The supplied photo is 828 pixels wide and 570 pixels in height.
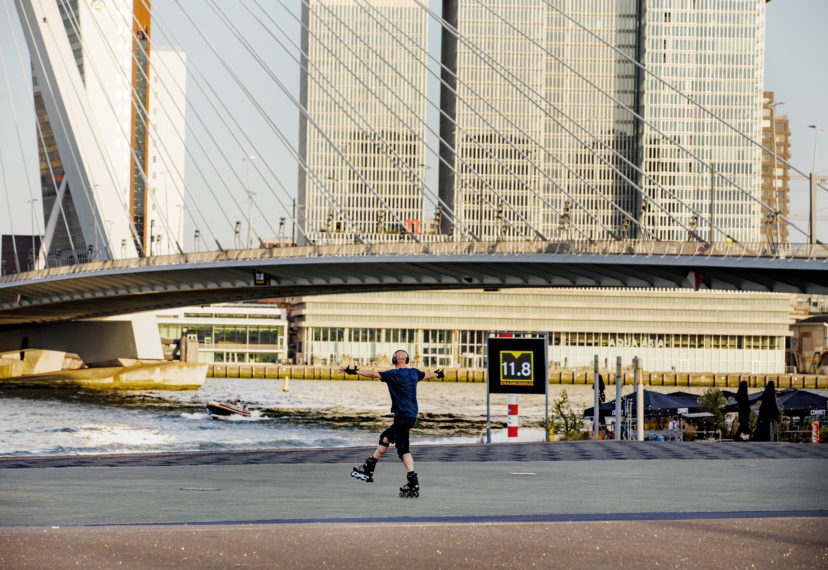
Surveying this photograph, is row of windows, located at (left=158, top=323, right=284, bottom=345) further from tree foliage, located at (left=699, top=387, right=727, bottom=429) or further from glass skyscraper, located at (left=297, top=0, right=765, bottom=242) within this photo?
tree foliage, located at (left=699, top=387, right=727, bottom=429)

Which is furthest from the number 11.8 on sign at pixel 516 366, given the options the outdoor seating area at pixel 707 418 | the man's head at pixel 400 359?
the man's head at pixel 400 359

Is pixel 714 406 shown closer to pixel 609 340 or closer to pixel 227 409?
pixel 227 409

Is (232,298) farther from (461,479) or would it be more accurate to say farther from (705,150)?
(705,150)

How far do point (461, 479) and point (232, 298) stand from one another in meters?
54.9

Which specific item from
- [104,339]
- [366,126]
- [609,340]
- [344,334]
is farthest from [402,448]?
[366,126]

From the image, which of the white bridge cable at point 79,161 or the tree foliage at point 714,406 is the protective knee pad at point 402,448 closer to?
the tree foliage at point 714,406

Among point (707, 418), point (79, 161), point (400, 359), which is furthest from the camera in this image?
point (79, 161)

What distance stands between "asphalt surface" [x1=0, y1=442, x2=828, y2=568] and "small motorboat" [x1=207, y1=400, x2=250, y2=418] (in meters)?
37.6

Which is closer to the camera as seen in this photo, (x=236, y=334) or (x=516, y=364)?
(x=516, y=364)

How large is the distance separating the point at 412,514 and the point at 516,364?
1511 cm

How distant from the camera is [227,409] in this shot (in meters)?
57.0

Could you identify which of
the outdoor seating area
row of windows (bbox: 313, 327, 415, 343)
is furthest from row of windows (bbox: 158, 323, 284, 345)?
the outdoor seating area

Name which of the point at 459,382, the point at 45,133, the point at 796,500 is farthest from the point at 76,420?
the point at 459,382

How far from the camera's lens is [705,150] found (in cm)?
18738
